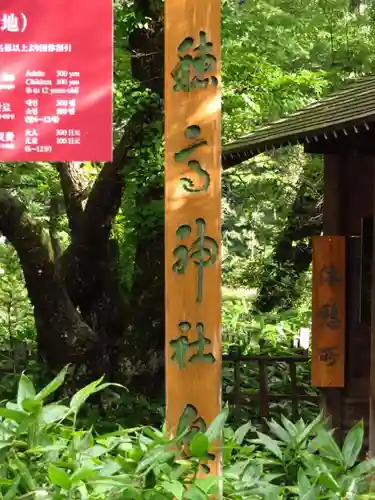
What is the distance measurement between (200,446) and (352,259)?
4.34 metres

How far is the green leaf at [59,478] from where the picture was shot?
3549mm

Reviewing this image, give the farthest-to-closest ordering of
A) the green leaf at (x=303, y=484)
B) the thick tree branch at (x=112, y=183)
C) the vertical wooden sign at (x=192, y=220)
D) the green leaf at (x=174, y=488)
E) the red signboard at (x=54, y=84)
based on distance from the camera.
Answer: the thick tree branch at (x=112, y=183) < the red signboard at (x=54, y=84) < the vertical wooden sign at (x=192, y=220) < the green leaf at (x=303, y=484) < the green leaf at (x=174, y=488)

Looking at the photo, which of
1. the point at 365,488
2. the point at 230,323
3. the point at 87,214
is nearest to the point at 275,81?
the point at 87,214

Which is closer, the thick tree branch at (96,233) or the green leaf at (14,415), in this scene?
the green leaf at (14,415)

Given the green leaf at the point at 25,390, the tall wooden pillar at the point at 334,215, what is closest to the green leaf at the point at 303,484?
the green leaf at the point at 25,390

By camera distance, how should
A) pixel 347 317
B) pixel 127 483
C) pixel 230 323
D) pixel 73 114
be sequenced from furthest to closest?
1. pixel 230 323
2. pixel 347 317
3. pixel 73 114
4. pixel 127 483

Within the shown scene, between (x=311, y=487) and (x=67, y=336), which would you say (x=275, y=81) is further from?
(x=311, y=487)

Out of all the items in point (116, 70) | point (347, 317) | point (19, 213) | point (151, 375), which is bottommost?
point (151, 375)

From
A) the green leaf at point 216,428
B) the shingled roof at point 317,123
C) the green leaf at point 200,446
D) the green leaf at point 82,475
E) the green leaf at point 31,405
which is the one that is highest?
the shingled roof at point 317,123

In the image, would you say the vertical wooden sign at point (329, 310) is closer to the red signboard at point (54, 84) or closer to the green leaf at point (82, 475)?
the red signboard at point (54, 84)

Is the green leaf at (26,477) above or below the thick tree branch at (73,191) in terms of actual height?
below

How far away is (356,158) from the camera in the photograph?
7992mm

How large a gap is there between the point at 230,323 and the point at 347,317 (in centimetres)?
672

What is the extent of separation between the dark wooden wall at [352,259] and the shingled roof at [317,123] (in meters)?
0.54
